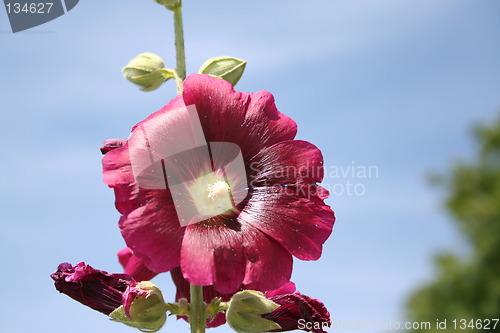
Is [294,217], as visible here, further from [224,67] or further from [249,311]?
[224,67]

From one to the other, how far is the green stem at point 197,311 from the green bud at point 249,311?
54 millimetres

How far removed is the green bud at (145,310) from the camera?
120cm

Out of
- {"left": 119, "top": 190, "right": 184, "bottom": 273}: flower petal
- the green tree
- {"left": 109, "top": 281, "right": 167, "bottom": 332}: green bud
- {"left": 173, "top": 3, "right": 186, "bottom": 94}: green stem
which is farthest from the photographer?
the green tree

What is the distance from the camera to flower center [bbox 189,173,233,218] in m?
1.28

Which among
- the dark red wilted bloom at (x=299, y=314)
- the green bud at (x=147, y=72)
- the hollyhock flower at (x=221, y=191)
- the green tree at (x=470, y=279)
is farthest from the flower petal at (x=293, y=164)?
the green tree at (x=470, y=279)

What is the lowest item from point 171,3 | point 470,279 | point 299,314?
point 299,314

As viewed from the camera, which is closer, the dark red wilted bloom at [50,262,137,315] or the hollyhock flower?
the hollyhock flower

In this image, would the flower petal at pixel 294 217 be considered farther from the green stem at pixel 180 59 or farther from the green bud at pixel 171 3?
the green bud at pixel 171 3

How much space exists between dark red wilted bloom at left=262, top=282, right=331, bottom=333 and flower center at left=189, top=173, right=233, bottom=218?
0.22m

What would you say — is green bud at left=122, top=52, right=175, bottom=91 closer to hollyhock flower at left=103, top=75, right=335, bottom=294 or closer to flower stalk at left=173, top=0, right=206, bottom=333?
flower stalk at left=173, top=0, right=206, bottom=333

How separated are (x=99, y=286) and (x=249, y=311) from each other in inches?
12.3

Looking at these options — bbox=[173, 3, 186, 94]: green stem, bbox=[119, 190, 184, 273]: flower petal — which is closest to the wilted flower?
bbox=[119, 190, 184, 273]: flower petal

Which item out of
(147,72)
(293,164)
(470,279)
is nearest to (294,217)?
(293,164)

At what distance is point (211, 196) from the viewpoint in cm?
130
